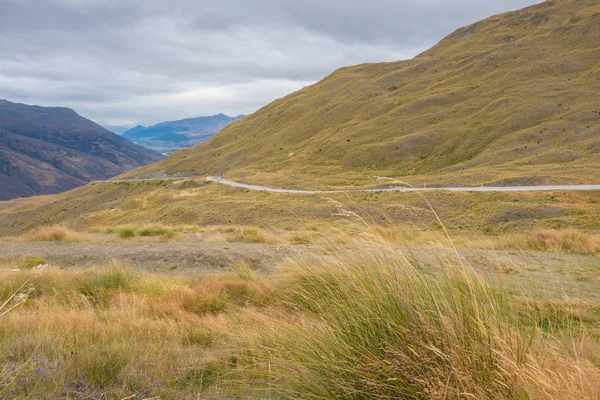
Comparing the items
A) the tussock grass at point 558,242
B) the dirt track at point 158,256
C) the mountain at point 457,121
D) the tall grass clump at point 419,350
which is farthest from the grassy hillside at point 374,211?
the mountain at point 457,121

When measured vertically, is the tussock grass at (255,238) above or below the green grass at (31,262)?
below

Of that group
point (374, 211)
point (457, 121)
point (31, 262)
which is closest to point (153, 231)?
point (31, 262)

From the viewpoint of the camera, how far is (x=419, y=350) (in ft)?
6.75

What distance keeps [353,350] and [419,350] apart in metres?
0.40

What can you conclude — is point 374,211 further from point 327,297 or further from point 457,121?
point 457,121

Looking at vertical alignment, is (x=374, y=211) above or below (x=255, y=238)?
below

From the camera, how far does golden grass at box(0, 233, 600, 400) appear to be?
1951 millimetres

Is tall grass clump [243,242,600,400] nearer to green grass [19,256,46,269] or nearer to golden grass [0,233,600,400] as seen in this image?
golden grass [0,233,600,400]

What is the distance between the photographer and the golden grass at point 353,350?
195cm

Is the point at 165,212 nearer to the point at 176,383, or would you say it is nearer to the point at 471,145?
the point at 176,383

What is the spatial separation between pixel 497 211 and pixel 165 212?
31.9m

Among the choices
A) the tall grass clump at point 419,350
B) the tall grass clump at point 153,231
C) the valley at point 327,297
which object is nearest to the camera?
the tall grass clump at point 419,350

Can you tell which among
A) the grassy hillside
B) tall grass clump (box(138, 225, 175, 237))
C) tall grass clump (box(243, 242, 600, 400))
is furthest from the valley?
tall grass clump (box(138, 225, 175, 237))

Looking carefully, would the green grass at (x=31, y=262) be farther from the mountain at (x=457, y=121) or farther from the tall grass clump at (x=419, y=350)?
the mountain at (x=457, y=121)
